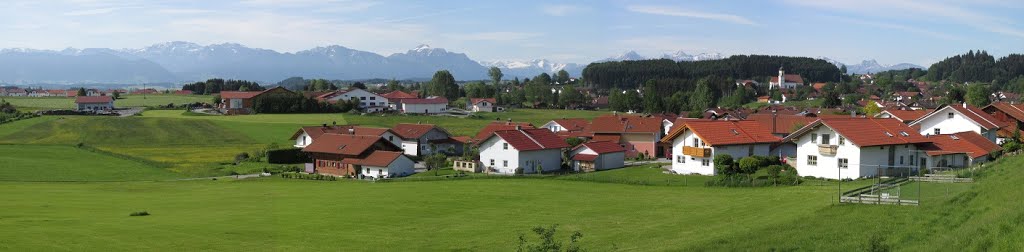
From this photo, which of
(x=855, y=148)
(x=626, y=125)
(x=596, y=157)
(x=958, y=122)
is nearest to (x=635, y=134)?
(x=626, y=125)

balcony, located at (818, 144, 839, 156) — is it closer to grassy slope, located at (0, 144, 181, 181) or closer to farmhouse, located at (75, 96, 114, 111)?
grassy slope, located at (0, 144, 181, 181)

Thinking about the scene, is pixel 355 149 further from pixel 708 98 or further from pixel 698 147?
pixel 708 98

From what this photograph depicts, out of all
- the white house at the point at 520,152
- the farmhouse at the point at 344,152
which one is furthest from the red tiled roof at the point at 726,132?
the farmhouse at the point at 344,152

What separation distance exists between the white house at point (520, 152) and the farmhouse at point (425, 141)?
12.3 metres

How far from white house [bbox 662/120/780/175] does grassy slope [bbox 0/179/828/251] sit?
26.8 ft

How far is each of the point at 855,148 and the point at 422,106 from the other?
87.6 meters

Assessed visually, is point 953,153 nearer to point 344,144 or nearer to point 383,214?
point 383,214

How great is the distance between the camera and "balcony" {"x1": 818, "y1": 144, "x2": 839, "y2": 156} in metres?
41.0

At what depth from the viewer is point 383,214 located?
1166 inches

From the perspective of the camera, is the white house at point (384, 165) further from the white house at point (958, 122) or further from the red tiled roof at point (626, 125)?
the white house at point (958, 122)

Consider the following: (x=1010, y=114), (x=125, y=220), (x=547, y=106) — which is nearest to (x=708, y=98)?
(x=547, y=106)

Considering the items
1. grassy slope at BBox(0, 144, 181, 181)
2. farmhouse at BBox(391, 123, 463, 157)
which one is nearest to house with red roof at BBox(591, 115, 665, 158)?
farmhouse at BBox(391, 123, 463, 157)

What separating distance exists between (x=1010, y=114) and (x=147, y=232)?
186 feet

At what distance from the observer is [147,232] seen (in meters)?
24.8
